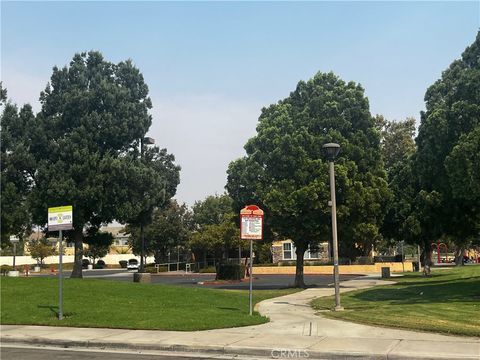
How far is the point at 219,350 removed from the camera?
1032cm

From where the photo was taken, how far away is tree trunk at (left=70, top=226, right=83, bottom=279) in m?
31.0

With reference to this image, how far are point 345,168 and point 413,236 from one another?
13994 millimetres

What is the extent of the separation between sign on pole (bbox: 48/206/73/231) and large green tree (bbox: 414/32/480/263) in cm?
1300

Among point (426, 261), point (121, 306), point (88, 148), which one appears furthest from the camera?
point (426, 261)

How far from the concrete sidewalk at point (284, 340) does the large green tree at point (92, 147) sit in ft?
54.7

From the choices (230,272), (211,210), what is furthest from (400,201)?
(211,210)

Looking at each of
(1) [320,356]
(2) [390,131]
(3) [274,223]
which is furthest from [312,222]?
(2) [390,131]

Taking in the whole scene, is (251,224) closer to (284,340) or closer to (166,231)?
(284,340)

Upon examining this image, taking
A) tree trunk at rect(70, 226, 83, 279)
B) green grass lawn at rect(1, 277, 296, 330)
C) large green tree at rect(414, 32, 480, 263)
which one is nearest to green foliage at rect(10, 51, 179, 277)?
tree trunk at rect(70, 226, 83, 279)

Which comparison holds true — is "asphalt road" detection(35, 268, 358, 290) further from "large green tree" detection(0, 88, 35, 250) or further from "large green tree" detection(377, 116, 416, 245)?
"large green tree" detection(0, 88, 35, 250)

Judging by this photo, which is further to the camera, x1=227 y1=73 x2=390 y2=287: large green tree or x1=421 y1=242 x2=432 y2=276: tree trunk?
x1=421 y1=242 x2=432 y2=276: tree trunk

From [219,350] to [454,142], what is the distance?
46.7 feet

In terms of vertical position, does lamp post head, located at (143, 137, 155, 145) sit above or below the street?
above

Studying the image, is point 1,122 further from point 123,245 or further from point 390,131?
point 123,245
